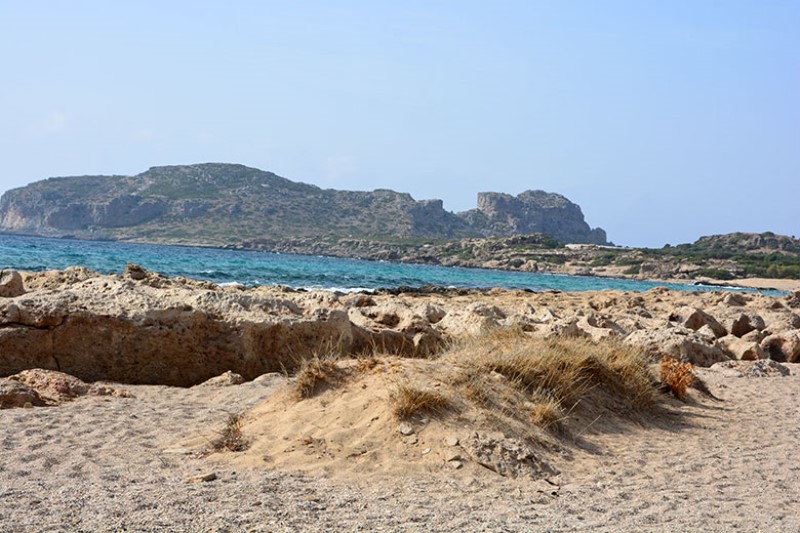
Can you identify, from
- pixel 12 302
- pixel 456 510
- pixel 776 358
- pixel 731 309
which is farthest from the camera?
pixel 731 309

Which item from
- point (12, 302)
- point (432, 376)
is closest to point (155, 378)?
point (12, 302)

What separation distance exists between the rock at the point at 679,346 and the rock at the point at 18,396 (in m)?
8.55

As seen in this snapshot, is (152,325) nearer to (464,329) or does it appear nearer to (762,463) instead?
(464,329)

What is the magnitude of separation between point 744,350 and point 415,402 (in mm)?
9220

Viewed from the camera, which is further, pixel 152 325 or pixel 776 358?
pixel 776 358

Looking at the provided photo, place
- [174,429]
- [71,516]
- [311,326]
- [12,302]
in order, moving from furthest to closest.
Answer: [311,326] < [12,302] < [174,429] < [71,516]

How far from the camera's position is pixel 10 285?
9406mm

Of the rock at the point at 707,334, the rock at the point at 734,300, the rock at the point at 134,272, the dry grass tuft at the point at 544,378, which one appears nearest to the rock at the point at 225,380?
the dry grass tuft at the point at 544,378

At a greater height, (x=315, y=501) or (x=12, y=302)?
(x=12, y=302)

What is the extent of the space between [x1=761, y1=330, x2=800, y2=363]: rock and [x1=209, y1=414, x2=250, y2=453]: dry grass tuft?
1136 cm

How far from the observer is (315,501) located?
194 inches

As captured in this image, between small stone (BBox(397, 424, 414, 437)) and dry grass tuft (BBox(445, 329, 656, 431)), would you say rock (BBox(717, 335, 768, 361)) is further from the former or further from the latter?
small stone (BBox(397, 424, 414, 437))

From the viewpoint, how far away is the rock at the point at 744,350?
13.4m

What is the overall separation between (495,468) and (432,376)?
4.45 feet
